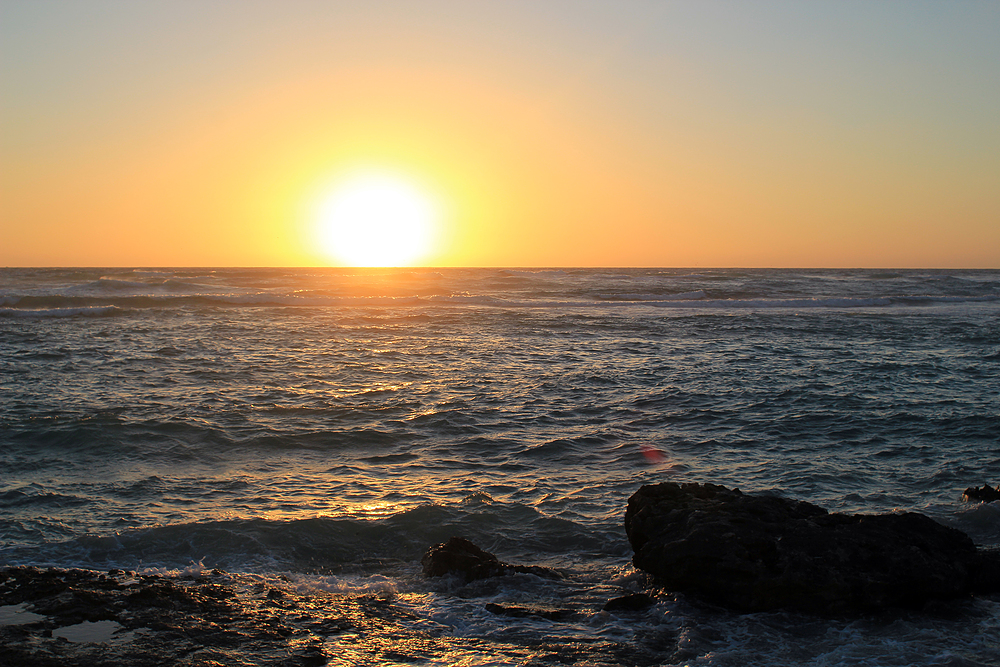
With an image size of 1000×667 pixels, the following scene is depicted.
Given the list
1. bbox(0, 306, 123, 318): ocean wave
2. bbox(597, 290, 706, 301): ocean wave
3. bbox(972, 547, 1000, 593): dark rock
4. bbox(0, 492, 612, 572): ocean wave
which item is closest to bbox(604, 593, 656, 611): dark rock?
bbox(0, 492, 612, 572): ocean wave

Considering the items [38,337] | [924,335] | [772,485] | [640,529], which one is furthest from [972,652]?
[38,337]

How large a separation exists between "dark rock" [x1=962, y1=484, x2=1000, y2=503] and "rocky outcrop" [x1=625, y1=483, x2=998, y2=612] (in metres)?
1.87

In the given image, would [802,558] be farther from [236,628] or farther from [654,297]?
[654,297]

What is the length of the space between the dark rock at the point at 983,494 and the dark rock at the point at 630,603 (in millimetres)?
3868

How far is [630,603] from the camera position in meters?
4.46

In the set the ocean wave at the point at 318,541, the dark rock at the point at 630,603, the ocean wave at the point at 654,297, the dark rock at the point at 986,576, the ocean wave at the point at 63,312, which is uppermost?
the ocean wave at the point at 654,297

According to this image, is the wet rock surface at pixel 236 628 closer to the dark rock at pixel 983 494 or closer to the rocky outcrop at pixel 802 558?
the rocky outcrop at pixel 802 558

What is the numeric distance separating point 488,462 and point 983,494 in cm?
496

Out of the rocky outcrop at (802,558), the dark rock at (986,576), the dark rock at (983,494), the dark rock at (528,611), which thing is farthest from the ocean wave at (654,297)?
the dark rock at (528,611)

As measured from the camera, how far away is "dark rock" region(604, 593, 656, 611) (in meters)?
4.42

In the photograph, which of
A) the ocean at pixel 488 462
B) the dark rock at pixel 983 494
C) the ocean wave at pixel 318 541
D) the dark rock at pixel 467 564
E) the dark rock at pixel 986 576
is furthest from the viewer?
the dark rock at pixel 983 494

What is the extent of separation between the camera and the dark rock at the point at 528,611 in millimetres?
4324

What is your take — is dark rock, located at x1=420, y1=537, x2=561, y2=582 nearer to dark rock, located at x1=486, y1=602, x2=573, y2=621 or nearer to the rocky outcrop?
dark rock, located at x1=486, y1=602, x2=573, y2=621

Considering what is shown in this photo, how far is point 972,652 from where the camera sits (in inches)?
149
